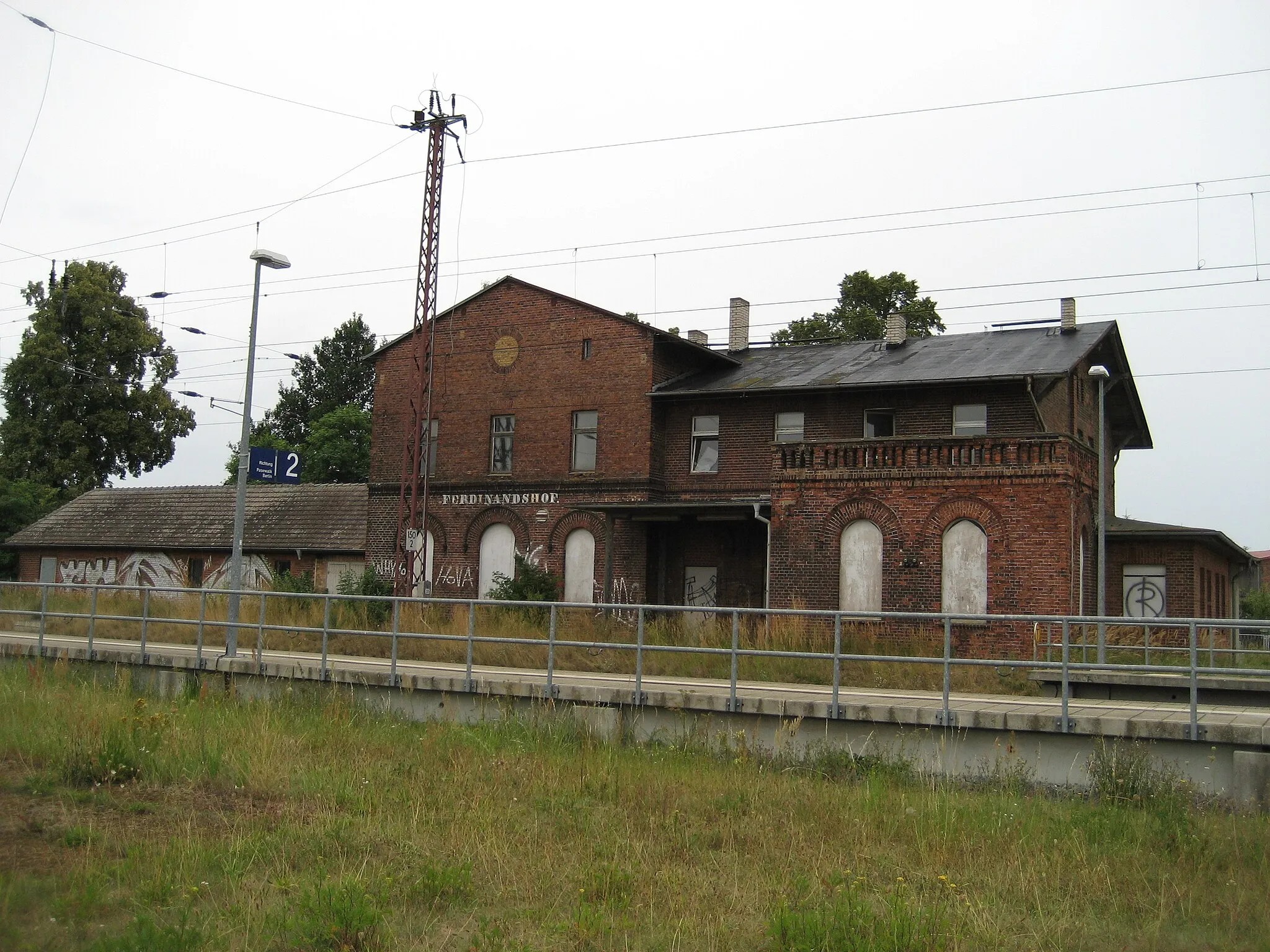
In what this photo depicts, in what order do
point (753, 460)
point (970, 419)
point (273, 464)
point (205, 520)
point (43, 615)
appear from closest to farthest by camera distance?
1. point (43, 615)
2. point (273, 464)
3. point (970, 419)
4. point (753, 460)
5. point (205, 520)

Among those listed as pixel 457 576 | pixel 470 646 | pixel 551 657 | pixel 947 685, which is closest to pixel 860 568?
pixel 551 657

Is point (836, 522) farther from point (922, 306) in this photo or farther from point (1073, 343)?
point (922, 306)

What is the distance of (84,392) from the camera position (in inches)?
1946

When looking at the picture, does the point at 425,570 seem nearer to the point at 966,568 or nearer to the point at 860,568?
the point at 860,568

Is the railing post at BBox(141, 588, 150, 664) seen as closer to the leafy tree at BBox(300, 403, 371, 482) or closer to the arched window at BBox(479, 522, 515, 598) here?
the arched window at BBox(479, 522, 515, 598)

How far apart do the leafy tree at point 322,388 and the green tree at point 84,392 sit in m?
15.1

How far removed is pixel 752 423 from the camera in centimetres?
2958

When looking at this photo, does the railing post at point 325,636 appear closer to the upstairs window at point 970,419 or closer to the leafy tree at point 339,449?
the upstairs window at point 970,419

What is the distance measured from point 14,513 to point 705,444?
101 ft

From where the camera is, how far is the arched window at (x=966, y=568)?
76.1 feet

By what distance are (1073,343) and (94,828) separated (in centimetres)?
2480

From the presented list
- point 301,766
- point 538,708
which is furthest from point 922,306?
point 301,766

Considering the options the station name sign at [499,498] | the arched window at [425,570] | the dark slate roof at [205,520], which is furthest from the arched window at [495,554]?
the dark slate roof at [205,520]

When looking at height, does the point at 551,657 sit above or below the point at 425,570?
below
